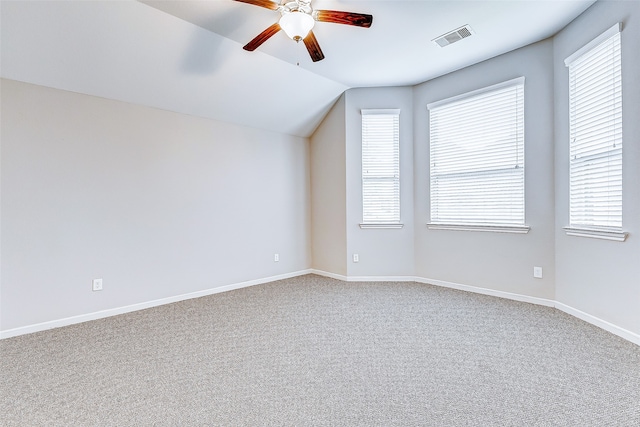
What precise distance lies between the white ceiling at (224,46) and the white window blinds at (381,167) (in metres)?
0.63

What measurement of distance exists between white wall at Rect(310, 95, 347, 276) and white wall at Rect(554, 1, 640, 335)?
2.53m

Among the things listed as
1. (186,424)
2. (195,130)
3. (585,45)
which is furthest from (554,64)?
(186,424)

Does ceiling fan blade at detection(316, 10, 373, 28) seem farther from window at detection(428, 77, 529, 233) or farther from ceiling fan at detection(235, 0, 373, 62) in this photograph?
window at detection(428, 77, 529, 233)

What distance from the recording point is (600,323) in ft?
9.20

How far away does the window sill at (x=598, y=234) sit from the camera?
2.59 m

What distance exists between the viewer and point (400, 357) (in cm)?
229

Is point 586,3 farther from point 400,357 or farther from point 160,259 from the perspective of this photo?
point 160,259

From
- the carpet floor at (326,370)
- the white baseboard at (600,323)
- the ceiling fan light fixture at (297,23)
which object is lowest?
the carpet floor at (326,370)

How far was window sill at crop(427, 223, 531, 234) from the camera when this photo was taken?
3.55 m

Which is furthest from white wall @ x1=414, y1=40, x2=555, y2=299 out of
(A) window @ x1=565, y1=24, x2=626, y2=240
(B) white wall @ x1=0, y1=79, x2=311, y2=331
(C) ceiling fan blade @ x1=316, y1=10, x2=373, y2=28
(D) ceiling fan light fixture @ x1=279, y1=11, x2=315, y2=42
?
(D) ceiling fan light fixture @ x1=279, y1=11, x2=315, y2=42

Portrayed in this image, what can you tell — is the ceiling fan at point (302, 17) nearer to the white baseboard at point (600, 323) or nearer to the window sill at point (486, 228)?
the window sill at point (486, 228)

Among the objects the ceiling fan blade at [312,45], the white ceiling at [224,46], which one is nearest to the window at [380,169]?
the white ceiling at [224,46]

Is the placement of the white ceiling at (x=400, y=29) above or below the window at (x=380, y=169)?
above

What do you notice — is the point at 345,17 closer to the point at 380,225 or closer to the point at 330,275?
the point at 380,225
